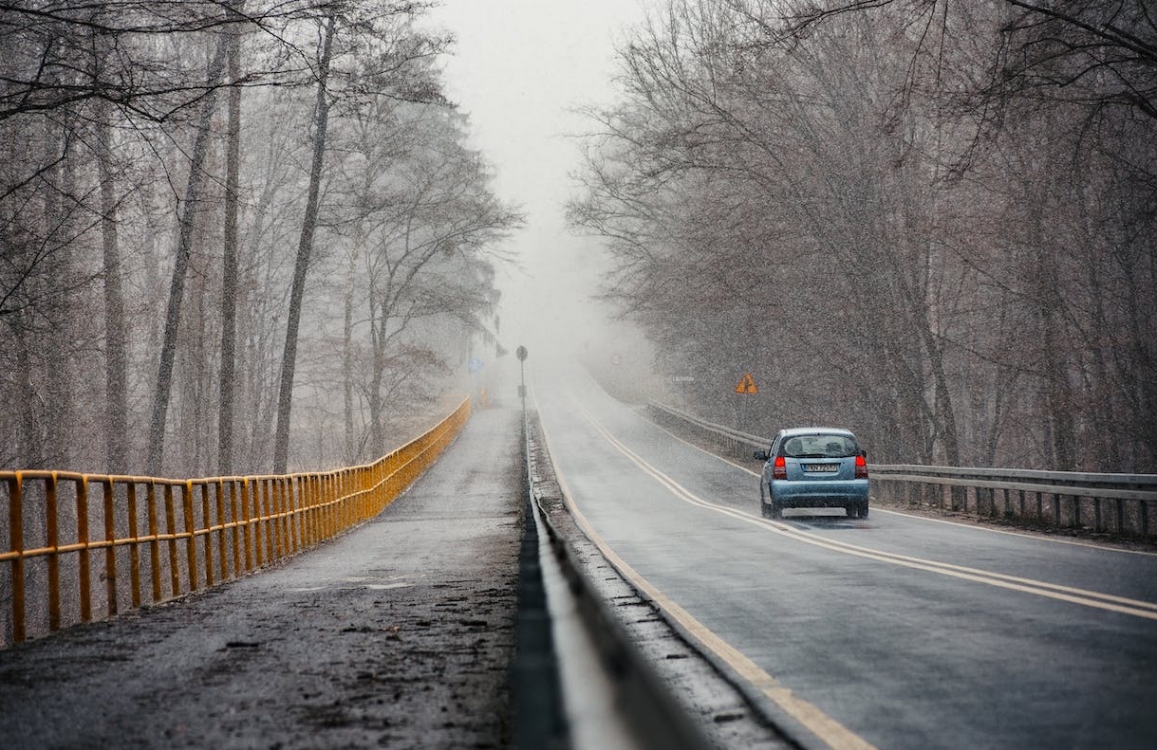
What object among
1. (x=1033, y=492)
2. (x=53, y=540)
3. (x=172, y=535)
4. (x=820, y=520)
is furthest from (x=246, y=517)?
(x=1033, y=492)

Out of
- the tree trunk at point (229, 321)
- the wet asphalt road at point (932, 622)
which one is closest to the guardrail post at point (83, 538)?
the wet asphalt road at point (932, 622)

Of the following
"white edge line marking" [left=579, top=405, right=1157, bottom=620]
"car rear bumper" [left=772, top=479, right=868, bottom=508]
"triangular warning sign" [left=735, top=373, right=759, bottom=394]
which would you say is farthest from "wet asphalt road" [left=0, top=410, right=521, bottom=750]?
"triangular warning sign" [left=735, top=373, right=759, bottom=394]

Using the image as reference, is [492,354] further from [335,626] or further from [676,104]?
[335,626]

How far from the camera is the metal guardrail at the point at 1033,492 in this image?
17.7 m

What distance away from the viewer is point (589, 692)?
3709 millimetres

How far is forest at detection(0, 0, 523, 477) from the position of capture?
13.6 metres

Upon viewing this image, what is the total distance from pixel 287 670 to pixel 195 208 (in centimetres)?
2316

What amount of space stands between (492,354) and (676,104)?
125 m

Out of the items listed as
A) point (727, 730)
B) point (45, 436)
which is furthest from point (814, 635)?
point (45, 436)

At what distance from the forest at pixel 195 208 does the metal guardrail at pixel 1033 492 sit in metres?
11.7

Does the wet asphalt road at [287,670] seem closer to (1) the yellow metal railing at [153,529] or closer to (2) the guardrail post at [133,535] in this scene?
(2) the guardrail post at [133,535]

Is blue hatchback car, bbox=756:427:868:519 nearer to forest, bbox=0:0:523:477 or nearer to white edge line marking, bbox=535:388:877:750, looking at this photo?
forest, bbox=0:0:523:477

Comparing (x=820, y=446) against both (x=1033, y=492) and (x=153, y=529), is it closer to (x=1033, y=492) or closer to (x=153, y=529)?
(x=1033, y=492)

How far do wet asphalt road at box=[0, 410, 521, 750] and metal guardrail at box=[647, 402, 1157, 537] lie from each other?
8931 mm
